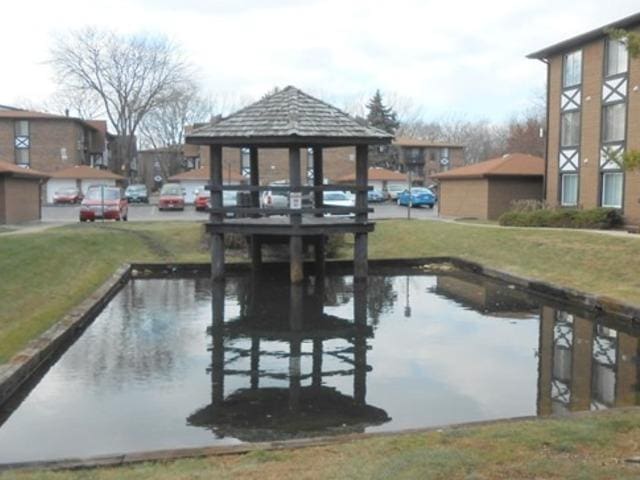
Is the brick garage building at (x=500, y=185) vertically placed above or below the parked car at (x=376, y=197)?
above

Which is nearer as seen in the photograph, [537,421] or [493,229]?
[537,421]

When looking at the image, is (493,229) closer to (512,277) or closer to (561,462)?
(512,277)

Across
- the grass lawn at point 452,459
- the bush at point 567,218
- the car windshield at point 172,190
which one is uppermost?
the car windshield at point 172,190

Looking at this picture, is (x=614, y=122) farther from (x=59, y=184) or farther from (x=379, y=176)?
(x=59, y=184)

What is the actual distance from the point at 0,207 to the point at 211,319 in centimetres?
2033

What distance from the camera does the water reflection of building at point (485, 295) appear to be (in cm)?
1444

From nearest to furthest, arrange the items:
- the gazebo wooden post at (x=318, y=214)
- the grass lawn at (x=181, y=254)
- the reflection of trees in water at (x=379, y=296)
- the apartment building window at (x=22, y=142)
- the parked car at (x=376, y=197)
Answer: the grass lawn at (x=181, y=254)
the reflection of trees in water at (x=379, y=296)
the gazebo wooden post at (x=318, y=214)
the parked car at (x=376, y=197)
the apartment building window at (x=22, y=142)

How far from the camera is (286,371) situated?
32.6 feet

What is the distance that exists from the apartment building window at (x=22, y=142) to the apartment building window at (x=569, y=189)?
51225mm

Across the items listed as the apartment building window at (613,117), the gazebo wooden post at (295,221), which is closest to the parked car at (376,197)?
the apartment building window at (613,117)

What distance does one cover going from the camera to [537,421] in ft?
21.9

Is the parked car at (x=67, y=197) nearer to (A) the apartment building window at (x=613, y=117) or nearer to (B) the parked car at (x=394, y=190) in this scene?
(B) the parked car at (x=394, y=190)

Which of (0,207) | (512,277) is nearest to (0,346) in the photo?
(512,277)

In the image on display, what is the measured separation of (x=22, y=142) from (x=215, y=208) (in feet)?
183
